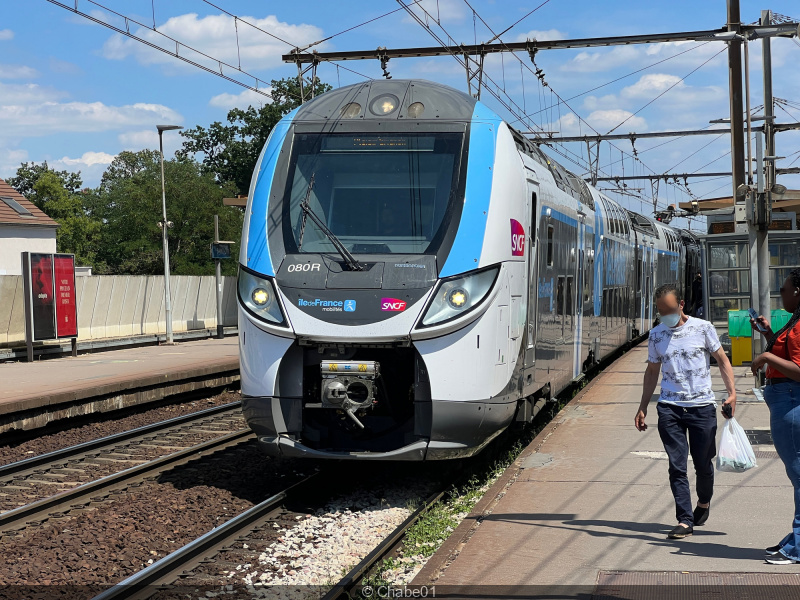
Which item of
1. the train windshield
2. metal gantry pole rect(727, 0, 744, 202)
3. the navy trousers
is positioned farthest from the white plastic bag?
metal gantry pole rect(727, 0, 744, 202)

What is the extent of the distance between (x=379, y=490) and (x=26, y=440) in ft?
21.6

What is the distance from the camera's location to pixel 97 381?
53.4ft

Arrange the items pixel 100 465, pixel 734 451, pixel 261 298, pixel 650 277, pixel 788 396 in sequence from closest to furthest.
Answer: pixel 788 396 → pixel 734 451 → pixel 261 298 → pixel 100 465 → pixel 650 277

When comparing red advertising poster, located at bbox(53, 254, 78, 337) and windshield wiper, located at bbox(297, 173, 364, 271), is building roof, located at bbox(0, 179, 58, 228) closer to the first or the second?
red advertising poster, located at bbox(53, 254, 78, 337)

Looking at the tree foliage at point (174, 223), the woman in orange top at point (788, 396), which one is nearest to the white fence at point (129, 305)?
the tree foliage at point (174, 223)

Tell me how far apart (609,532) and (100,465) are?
6.11 metres

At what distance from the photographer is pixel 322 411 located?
8156 mm

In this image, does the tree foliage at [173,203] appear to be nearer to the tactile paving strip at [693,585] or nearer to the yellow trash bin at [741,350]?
the yellow trash bin at [741,350]

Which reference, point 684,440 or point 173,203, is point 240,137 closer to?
point 173,203

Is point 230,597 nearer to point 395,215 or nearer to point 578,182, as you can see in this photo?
point 395,215

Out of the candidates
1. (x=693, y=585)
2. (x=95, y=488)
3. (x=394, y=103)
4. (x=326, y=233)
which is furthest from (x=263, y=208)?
(x=693, y=585)

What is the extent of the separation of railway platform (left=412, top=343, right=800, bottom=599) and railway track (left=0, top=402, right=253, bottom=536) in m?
3.58

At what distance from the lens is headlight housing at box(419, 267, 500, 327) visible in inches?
299

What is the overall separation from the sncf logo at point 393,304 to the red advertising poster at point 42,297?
1585 cm
